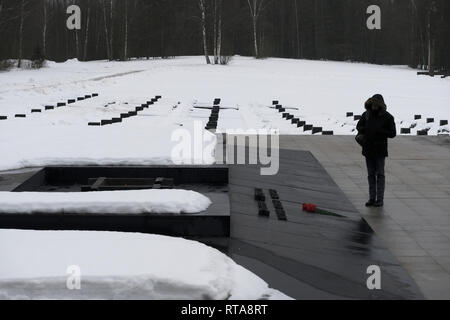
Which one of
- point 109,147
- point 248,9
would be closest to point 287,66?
point 248,9

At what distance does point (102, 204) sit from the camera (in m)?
6.53

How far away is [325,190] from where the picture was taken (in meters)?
9.72

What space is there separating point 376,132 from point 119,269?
4.92 metres

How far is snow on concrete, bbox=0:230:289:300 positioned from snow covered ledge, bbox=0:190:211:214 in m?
0.80

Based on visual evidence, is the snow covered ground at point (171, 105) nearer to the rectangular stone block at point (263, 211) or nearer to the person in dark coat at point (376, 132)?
the rectangular stone block at point (263, 211)

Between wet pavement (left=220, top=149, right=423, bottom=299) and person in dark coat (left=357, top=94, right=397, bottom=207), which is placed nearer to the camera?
wet pavement (left=220, top=149, right=423, bottom=299)

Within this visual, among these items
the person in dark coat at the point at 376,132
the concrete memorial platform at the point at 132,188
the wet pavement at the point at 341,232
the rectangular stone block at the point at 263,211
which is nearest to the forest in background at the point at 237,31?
the wet pavement at the point at 341,232

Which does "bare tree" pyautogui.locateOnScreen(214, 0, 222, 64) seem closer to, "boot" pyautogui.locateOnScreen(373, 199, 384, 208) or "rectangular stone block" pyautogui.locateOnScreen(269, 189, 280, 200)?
"boot" pyautogui.locateOnScreen(373, 199, 384, 208)

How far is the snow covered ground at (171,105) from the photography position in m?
10.8

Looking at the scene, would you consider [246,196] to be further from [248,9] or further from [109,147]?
[248,9]

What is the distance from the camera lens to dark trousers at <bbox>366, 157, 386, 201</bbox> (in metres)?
A: 8.85

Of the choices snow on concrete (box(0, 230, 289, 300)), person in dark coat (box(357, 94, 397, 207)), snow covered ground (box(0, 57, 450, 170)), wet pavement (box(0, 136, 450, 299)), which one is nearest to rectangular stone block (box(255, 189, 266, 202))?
wet pavement (box(0, 136, 450, 299))

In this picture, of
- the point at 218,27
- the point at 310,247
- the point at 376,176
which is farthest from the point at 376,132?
the point at 218,27
